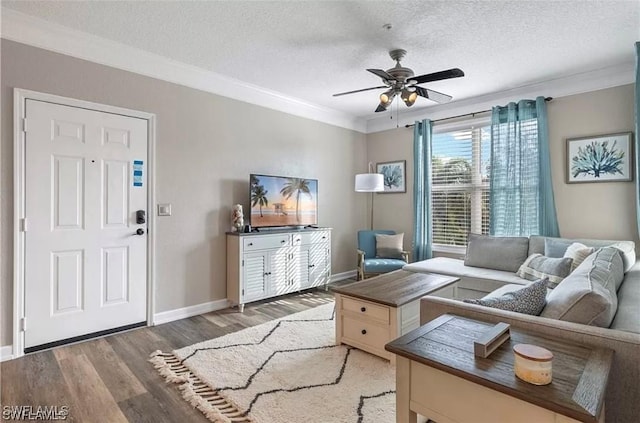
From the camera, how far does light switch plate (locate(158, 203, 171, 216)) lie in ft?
10.8

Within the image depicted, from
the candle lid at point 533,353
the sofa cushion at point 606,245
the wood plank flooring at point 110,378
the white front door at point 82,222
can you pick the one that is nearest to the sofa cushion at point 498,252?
the sofa cushion at point 606,245

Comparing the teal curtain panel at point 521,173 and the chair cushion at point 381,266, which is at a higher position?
the teal curtain panel at point 521,173

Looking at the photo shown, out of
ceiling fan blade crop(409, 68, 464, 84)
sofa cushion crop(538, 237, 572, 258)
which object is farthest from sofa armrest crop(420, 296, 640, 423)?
sofa cushion crop(538, 237, 572, 258)

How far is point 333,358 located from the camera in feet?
8.17

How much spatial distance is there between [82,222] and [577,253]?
4429 mm

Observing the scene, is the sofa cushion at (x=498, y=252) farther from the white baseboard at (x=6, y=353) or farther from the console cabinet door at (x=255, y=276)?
the white baseboard at (x=6, y=353)

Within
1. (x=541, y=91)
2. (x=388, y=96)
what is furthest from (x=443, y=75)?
(x=541, y=91)

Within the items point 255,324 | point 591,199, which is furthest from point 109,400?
point 591,199

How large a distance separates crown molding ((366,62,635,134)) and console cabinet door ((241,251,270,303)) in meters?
3.12

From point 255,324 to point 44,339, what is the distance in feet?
5.69

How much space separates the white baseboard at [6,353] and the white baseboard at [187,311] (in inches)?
41.2

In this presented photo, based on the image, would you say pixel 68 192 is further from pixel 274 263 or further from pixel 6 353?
pixel 274 263

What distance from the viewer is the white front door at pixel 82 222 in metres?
2.61

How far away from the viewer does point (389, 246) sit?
4.77 meters
